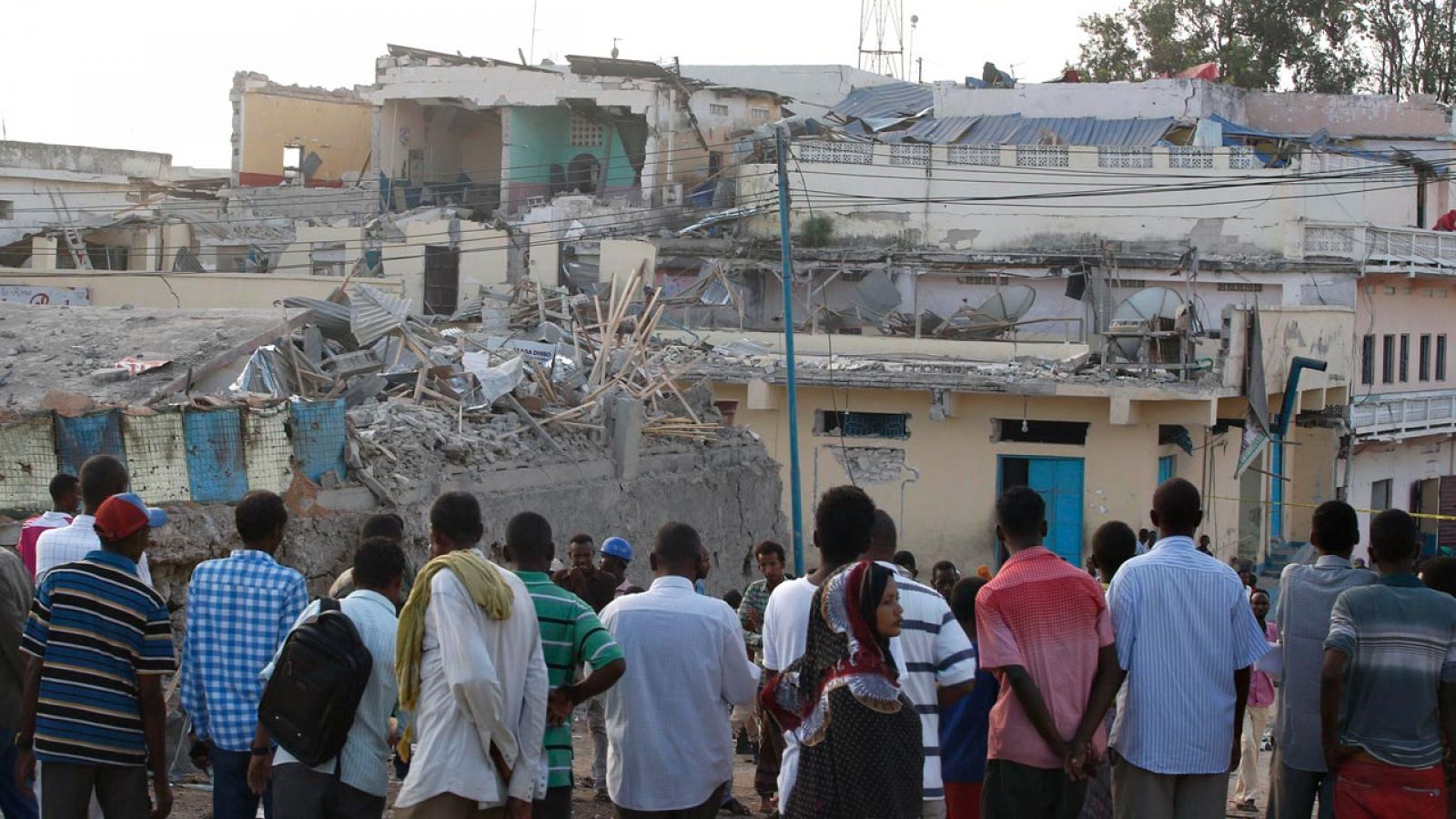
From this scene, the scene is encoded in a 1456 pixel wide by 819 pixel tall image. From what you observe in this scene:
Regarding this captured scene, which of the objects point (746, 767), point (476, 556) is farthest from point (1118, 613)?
point (746, 767)

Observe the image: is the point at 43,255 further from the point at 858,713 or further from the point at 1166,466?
the point at 858,713

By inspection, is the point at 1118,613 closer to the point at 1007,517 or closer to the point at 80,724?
the point at 1007,517

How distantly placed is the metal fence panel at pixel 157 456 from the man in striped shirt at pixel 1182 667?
6418 mm

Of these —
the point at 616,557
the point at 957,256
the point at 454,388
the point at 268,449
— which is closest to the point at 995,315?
the point at 957,256

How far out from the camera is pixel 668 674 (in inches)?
218

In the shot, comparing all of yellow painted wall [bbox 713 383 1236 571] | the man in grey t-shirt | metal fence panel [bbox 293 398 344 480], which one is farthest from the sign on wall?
the man in grey t-shirt

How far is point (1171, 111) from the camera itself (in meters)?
34.8

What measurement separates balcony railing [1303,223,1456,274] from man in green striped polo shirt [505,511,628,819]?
1081 inches

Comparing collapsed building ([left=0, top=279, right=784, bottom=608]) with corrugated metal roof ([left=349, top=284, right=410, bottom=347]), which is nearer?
collapsed building ([left=0, top=279, right=784, bottom=608])

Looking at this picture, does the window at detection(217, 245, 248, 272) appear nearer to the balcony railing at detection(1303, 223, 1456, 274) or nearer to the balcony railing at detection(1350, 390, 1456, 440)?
the balcony railing at detection(1303, 223, 1456, 274)

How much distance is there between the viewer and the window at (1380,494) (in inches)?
1256

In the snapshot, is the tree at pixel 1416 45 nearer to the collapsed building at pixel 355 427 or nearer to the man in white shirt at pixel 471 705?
the collapsed building at pixel 355 427

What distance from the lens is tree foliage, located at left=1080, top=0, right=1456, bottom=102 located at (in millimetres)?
42812

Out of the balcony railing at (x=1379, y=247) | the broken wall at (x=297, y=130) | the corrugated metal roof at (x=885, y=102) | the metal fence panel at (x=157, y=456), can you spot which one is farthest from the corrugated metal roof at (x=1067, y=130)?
the metal fence panel at (x=157, y=456)
